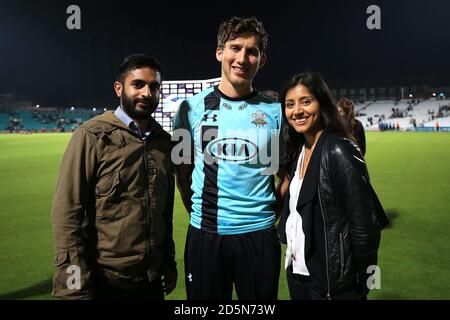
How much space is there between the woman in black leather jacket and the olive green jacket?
39.4 inches

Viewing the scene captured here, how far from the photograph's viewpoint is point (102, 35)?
146 feet

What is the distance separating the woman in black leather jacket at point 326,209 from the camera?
2340mm

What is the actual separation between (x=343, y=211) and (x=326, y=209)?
A: 0.36ft


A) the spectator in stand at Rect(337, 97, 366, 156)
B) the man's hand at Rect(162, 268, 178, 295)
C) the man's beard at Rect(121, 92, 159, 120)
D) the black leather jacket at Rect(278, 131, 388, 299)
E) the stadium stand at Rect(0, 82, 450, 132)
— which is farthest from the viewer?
the stadium stand at Rect(0, 82, 450, 132)

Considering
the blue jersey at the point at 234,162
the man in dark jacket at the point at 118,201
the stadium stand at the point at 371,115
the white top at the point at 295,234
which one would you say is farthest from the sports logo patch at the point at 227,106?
the stadium stand at the point at 371,115

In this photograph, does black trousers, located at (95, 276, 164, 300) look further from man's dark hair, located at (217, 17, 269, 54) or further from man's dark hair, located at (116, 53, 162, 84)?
man's dark hair, located at (217, 17, 269, 54)

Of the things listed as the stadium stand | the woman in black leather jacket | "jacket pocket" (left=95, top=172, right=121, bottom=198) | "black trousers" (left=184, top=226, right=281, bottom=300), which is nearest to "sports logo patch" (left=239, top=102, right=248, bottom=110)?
the woman in black leather jacket

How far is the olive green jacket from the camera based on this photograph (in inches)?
94.9

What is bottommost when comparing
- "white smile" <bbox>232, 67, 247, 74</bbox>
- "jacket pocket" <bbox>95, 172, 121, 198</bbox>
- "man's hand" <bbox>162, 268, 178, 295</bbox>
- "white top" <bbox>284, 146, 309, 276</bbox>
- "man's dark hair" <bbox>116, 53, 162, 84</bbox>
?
"man's hand" <bbox>162, 268, 178, 295</bbox>

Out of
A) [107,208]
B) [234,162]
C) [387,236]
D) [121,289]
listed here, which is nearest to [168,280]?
[121,289]

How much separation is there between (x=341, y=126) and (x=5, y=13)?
55.3 m

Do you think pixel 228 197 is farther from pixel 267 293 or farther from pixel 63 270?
pixel 63 270

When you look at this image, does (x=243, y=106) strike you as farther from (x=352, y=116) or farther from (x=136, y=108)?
(x=352, y=116)

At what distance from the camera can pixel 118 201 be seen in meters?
2.58
